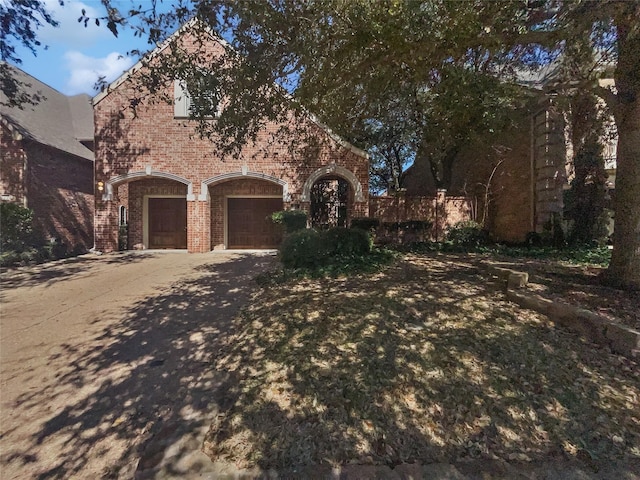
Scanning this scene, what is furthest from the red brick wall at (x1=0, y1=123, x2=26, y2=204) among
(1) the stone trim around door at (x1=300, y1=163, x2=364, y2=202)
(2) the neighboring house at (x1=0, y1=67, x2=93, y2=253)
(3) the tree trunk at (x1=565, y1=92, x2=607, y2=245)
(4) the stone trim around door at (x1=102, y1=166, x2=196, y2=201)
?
(3) the tree trunk at (x1=565, y1=92, x2=607, y2=245)

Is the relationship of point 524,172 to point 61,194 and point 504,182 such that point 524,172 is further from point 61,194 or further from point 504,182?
point 61,194

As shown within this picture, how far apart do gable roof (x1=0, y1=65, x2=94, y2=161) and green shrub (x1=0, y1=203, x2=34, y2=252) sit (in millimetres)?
3139

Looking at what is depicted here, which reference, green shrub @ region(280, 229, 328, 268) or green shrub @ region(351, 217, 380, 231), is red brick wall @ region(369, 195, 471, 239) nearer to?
green shrub @ region(351, 217, 380, 231)

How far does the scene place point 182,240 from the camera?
1487 centimetres

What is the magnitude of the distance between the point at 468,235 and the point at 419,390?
10612 mm

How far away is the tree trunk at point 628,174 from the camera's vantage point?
5137 mm

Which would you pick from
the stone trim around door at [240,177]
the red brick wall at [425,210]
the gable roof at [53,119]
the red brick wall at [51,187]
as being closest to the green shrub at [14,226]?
the red brick wall at [51,187]

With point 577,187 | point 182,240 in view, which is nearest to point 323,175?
point 182,240

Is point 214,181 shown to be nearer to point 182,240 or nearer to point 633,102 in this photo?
point 182,240

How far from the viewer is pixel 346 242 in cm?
892

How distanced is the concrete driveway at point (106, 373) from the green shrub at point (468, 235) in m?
8.22

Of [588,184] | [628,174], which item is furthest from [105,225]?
[588,184]

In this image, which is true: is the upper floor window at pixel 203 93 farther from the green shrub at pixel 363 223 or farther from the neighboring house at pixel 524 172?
the green shrub at pixel 363 223

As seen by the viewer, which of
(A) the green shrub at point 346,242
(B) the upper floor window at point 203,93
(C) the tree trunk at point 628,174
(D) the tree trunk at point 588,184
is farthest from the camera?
(D) the tree trunk at point 588,184
